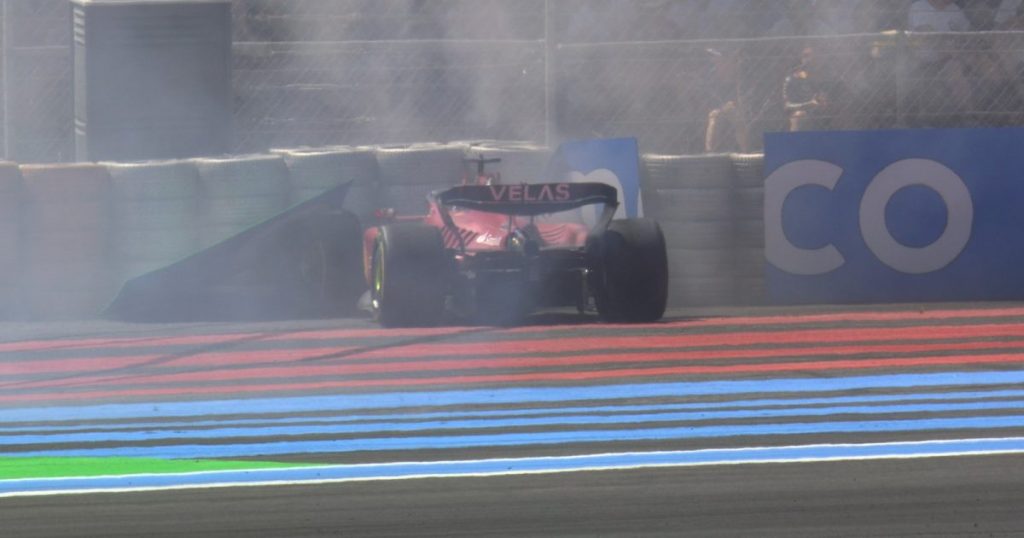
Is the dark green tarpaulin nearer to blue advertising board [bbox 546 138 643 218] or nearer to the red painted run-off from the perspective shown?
the red painted run-off

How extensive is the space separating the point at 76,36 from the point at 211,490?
694 cm

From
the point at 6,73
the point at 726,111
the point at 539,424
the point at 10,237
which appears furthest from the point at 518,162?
the point at 539,424

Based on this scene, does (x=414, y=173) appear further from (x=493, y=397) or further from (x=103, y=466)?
(x=103, y=466)

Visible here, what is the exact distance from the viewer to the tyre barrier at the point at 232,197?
439 inches

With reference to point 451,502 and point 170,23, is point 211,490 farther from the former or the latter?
point 170,23

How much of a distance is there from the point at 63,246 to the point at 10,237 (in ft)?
1.04

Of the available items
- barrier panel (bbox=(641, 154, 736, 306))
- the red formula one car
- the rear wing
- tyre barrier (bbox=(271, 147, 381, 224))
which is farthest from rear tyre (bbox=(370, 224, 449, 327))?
barrier panel (bbox=(641, 154, 736, 306))

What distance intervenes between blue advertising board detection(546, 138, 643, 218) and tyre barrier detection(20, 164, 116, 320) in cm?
290

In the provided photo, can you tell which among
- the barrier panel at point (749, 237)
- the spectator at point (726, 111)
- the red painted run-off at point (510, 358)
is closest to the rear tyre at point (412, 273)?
the red painted run-off at point (510, 358)

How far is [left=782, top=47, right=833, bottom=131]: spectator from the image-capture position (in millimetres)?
12844

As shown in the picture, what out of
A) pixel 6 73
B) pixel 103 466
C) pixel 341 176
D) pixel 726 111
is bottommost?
pixel 103 466

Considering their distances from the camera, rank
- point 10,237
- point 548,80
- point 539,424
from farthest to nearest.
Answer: point 548,80
point 10,237
point 539,424

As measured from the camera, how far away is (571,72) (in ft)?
41.4

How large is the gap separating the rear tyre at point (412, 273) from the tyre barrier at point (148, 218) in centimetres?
171
